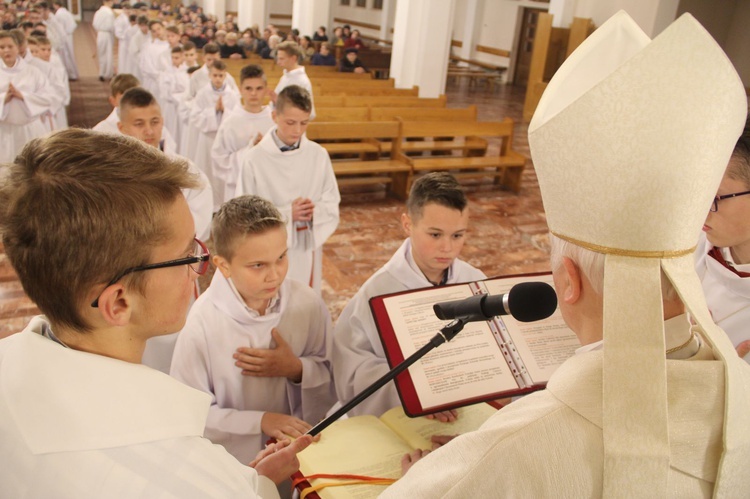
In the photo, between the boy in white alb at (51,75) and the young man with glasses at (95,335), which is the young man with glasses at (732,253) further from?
the boy in white alb at (51,75)

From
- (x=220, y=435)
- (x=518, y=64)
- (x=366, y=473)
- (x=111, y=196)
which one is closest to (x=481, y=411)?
(x=366, y=473)

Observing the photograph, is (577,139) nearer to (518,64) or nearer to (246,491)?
(246,491)

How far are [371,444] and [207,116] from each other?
6.35m

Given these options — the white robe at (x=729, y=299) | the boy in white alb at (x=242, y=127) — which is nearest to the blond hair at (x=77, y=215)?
the white robe at (x=729, y=299)

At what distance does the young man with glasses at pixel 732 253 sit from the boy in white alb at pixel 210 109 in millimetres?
6036

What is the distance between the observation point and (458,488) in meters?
1.06

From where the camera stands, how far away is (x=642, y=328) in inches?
40.6

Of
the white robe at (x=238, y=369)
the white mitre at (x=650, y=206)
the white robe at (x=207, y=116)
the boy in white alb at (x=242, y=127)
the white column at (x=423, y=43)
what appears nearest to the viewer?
the white mitre at (x=650, y=206)

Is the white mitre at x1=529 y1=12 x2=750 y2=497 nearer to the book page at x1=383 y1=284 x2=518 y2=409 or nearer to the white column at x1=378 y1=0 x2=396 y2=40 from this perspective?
the book page at x1=383 y1=284 x2=518 y2=409

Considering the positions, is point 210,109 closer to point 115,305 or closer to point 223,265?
point 223,265

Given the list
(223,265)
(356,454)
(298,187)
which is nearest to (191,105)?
(298,187)

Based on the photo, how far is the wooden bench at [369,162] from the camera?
25.6 feet

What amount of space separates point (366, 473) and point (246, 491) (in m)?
0.56

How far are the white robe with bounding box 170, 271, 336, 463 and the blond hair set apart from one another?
1.21m
